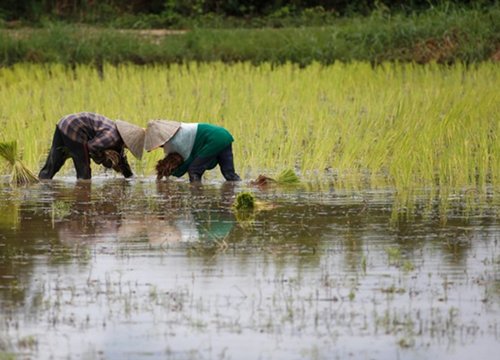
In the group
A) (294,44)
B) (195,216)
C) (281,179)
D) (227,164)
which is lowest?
(195,216)

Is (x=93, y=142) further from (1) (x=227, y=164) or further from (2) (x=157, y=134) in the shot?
(1) (x=227, y=164)

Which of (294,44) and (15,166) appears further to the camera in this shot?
(294,44)

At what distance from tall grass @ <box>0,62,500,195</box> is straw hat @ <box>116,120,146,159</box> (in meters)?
1.12

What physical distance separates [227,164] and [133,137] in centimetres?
83

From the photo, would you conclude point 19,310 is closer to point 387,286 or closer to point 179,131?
point 387,286

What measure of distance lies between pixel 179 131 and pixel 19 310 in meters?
4.09

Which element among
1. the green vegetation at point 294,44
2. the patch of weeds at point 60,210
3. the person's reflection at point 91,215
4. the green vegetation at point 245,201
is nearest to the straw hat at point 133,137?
the person's reflection at point 91,215

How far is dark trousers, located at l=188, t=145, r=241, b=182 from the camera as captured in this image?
31.4 feet

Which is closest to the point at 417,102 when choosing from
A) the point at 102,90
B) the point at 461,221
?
the point at 102,90

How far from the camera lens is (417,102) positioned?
1339cm

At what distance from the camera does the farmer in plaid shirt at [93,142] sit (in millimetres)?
9391

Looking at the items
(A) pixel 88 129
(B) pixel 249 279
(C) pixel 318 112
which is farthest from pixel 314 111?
(B) pixel 249 279

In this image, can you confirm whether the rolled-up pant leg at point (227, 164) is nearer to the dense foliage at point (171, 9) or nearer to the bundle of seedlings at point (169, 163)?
the bundle of seedlings at point (169, 163)

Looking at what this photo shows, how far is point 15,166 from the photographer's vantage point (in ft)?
32.1
